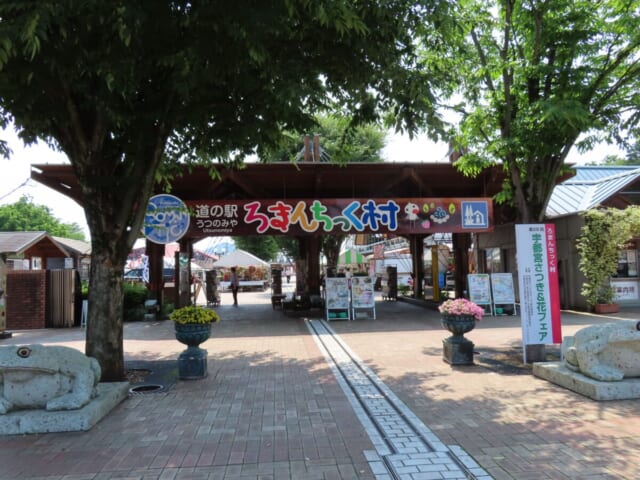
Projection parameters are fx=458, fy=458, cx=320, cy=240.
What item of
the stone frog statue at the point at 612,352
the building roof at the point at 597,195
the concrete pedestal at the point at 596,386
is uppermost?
the building roof at the point at 597,195

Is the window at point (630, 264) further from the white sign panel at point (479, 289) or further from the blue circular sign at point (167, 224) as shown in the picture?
the blue circular sign at point (167, 224)

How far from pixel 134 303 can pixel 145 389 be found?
10391mm

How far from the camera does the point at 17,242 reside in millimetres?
18531

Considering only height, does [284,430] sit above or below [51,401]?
below

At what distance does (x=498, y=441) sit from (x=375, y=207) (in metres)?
10.3

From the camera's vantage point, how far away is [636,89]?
305 inches

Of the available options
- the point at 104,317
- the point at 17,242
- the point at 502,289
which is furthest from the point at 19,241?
the point at 502,289

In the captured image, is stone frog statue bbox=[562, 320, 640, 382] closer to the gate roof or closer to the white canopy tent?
the gate roof

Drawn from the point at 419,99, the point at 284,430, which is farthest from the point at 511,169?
the point at 284,430

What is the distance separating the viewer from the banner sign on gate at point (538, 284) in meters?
7.29

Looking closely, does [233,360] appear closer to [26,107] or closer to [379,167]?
[26,107]

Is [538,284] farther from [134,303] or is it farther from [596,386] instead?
[134,303]

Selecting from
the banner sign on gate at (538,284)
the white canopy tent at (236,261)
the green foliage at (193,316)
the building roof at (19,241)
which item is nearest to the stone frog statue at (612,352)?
the banner sign on gate at (538,284)

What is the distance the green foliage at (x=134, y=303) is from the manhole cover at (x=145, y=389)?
9683 mm
